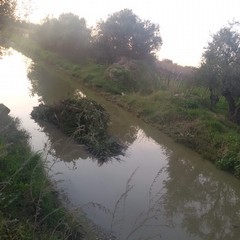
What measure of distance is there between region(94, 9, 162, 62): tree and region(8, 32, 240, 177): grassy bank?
9.05ft

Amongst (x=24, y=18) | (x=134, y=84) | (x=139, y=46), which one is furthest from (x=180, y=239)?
(x=24, y=18)

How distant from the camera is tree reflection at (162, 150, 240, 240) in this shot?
11.2 meters

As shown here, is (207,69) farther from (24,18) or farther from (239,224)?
(24,18)

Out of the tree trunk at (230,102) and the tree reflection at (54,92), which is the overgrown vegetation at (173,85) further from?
the tree reflection at (54,92)

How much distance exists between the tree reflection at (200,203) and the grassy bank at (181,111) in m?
1.50

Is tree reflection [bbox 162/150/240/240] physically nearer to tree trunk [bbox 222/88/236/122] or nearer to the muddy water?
the muddy water

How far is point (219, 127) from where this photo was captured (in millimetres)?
20172

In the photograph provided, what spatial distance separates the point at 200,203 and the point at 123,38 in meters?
27.0

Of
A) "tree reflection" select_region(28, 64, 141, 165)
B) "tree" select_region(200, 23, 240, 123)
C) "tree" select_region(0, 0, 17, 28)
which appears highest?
"tree" select_region(200, 23, 240, 123)

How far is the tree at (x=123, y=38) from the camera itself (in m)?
37.5

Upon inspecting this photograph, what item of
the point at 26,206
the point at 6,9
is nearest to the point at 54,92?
the point at 6,9

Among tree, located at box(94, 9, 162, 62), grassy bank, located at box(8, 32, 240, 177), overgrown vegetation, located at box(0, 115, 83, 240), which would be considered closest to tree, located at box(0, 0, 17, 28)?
grassy bank, located at box(8, 32, 240, 177)

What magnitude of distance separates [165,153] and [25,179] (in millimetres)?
9777

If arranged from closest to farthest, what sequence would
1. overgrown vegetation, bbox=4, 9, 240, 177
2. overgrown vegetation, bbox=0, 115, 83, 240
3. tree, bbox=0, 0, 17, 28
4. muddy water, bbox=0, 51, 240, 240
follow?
overgrown vegetation, bbox=0, 115, 83, 240, muddy water, bbox=0, 51, 240, 240, overgrown vegetation, bbox=4, 9, 240, 177, tree, bbox=0, 0, 17, 28
